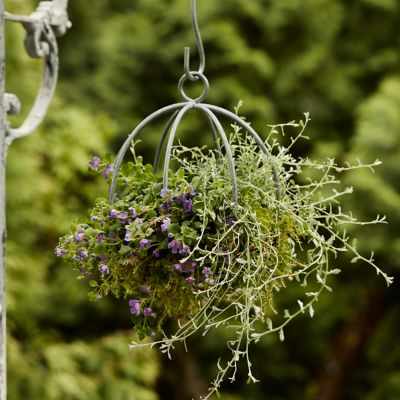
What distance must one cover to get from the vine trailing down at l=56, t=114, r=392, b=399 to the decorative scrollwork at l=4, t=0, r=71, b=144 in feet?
1.38

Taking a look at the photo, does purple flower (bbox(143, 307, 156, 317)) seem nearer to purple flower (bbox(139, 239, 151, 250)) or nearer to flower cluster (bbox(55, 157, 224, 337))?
flower cluster (bbox(55, 157, 224, 337))

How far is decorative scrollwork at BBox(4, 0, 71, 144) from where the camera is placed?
84.3 inches

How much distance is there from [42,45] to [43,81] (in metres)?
0.14

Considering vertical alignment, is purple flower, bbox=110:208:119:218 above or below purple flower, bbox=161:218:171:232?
above

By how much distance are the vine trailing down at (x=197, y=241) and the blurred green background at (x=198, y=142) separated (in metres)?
2.62

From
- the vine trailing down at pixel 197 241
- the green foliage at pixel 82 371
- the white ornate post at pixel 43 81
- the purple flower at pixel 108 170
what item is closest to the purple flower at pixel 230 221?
the vine trailing down at pixel 197 241

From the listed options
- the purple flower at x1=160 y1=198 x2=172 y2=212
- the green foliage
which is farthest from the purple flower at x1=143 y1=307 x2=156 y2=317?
the green foliage

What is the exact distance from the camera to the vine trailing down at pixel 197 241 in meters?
1.67

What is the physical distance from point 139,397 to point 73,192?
138 cm

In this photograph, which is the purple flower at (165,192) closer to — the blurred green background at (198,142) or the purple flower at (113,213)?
the purple flower at (113,213)

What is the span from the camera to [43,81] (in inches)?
92.4

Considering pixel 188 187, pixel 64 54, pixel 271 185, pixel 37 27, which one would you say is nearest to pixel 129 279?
pixel 188 187

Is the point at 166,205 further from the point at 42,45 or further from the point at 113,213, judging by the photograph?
the point at 42,45

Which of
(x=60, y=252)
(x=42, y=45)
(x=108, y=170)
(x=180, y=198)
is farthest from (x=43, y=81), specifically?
(x=180, y=198)
